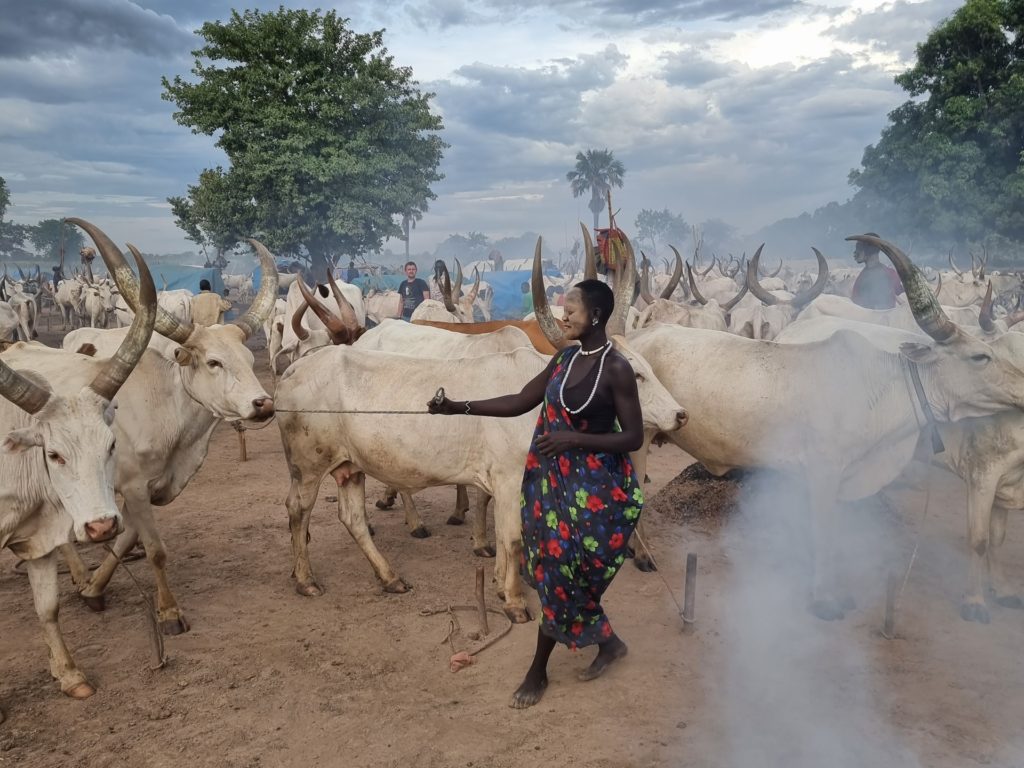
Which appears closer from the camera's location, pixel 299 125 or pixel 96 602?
pixel 96 602

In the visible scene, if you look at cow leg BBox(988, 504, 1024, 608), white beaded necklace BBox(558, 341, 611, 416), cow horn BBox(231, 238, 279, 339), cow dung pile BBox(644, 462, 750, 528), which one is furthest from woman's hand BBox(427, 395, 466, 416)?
cow leg BBox(988, 504, 1024, 608)

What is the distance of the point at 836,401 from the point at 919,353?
22.8 inches

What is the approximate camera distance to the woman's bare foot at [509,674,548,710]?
3768 millimetres

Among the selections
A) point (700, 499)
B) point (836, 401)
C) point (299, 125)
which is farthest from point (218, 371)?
point (299, 125)

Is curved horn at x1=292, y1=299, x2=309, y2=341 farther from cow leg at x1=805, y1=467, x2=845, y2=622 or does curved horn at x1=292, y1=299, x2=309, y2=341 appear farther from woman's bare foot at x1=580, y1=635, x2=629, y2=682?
cow leg at x1=805, y1=467, x2=845, y2=622

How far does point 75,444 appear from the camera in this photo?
140 inches

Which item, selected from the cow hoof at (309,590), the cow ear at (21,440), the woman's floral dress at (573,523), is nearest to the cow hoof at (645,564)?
the woman's floral dress at (573,523)

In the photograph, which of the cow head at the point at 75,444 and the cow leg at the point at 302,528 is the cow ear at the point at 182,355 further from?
the cow leg at the point at 302,528

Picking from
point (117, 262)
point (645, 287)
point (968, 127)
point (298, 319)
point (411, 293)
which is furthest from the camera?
point (968, 127)

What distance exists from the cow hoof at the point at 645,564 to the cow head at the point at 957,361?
7.32ft

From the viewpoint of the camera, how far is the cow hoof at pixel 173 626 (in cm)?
460

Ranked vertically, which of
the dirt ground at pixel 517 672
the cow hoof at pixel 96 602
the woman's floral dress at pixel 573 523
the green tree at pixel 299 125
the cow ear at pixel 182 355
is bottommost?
the dirt ground at pixel 517 672

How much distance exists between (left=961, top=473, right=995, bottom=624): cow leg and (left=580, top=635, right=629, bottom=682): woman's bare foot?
2.36 meters

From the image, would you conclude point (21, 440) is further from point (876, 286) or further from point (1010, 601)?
point (876, 286)
